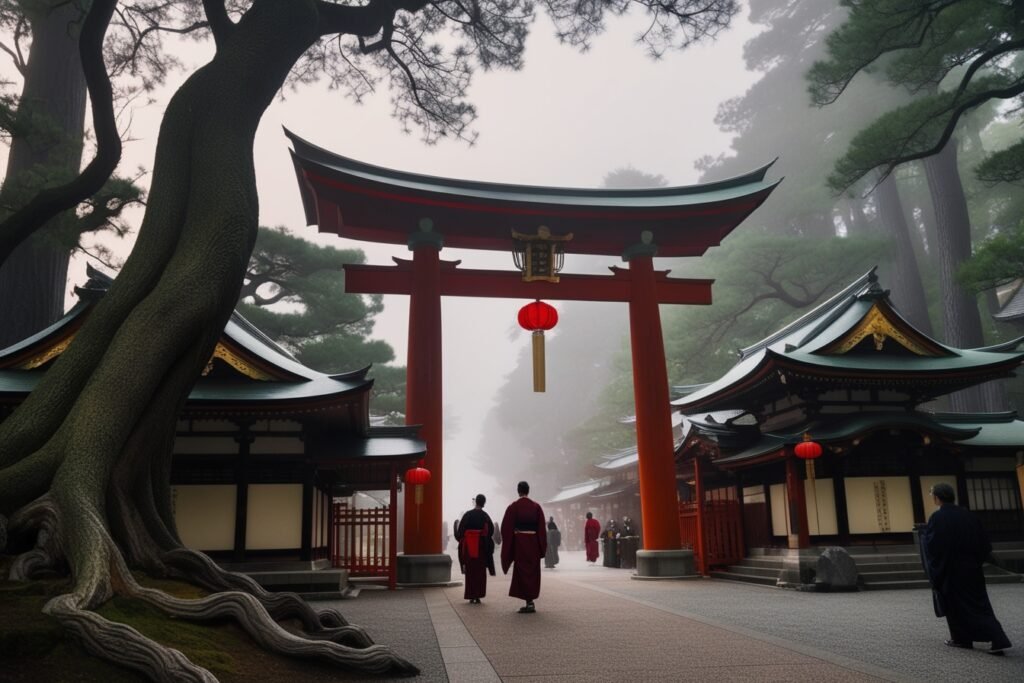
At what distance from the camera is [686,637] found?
24.6ft

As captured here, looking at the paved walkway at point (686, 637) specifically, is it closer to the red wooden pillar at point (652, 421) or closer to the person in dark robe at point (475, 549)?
the person in dark robe at point (475, 549)

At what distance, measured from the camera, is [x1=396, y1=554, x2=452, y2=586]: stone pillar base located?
1475 centimetres

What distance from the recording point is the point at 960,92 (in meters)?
13.6

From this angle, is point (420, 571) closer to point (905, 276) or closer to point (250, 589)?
point (250, 589)

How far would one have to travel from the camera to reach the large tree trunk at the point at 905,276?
33.3m

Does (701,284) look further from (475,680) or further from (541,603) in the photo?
(475,680)

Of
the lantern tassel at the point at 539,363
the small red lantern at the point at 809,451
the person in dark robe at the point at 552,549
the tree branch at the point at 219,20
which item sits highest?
the tree branch at the point at 219,20

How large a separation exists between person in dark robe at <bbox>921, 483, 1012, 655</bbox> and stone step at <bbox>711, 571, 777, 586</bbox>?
7.77m

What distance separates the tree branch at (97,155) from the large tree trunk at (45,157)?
7467 millimetres

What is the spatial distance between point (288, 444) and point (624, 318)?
54804mm

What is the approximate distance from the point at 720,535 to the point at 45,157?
58.2 feet

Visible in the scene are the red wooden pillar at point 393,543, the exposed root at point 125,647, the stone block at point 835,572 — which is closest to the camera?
the exposed root at point 125,647

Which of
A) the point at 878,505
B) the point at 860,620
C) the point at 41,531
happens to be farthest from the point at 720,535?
the point at 41,531

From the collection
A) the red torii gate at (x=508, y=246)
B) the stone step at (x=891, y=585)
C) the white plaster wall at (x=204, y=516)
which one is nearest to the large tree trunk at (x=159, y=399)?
the white plaster wall at (x=204, y=516)
